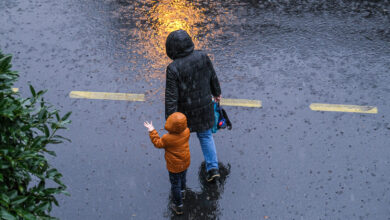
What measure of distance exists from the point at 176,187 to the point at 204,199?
489 millimetres

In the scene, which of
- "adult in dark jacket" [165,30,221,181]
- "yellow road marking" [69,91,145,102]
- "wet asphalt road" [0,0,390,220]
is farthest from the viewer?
"yellow road marking" [69,91,145,102]

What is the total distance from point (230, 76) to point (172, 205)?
2.37 metres

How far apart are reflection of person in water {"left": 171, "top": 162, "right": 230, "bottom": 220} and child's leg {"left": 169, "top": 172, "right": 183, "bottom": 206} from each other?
15 centimetres

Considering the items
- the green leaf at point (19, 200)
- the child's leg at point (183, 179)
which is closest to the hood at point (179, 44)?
the child's leg at point (183, 179)

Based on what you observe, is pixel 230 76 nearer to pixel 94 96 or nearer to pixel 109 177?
pixel 94 96

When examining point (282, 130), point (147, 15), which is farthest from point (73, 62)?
point (282, 130)

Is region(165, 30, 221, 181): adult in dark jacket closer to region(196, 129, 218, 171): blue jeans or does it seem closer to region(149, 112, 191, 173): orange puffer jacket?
region(196, 129, 218, 171): blue jeans

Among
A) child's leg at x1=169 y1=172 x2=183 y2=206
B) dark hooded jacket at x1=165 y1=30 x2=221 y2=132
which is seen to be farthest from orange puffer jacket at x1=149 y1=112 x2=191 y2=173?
dark hooded jacket at x1=165 y1=30 x2=221 y2=132

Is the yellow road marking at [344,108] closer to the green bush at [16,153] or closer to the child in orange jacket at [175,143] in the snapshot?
the child in orange jacket at [175,143]

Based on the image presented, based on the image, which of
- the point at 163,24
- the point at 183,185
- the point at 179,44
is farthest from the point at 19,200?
the point at 163,24

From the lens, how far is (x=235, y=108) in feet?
20.9

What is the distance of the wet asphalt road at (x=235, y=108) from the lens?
17.2 feet

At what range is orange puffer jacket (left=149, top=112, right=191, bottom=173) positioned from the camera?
4402mm

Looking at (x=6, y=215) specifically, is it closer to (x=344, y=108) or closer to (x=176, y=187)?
(x=176, y=187)
